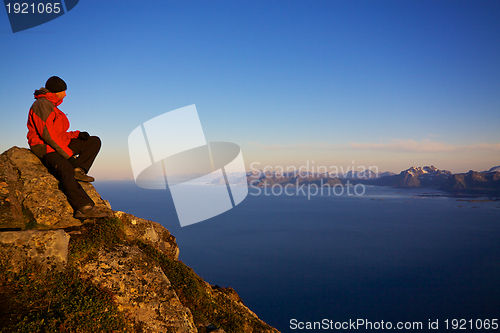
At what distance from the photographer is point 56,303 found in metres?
4.61

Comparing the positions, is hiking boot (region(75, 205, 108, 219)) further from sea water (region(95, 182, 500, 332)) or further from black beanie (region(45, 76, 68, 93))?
sea water (region(95, 182, 500, 332))

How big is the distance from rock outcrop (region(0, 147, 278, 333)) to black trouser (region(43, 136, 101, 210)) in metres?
0.30

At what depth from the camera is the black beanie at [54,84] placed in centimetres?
712

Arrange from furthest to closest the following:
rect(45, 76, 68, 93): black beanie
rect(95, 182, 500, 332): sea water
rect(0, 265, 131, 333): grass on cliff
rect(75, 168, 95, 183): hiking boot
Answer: rect(95, 182, 500, 332): sea water < rect(75, 168, 95, 183): hiking boot < rect(45, 76, 68, 93): black beanie < rect(0, 265, 131, 333): grass on cliff

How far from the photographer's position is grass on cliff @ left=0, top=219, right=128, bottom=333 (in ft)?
13.4

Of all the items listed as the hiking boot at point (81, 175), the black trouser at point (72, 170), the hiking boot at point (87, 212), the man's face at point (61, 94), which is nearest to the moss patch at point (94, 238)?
the hiking boot at point (87, 212)

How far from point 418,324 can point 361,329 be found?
16706mm

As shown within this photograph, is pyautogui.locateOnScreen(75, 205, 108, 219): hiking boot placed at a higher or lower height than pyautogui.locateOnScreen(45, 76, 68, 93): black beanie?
lower

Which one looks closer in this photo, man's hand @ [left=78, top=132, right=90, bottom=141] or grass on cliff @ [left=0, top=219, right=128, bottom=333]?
grass on cliff @ [left=0, top=219, right=128, bottom=333]

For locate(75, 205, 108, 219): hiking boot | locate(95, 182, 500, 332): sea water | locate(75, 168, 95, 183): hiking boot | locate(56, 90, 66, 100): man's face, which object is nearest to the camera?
locate(75, 205, 108, 219): hiking boot

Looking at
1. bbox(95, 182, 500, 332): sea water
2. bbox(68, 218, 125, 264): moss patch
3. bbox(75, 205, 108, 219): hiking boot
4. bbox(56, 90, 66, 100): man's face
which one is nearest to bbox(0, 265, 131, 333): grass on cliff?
bbox(68, 218, 125, 264): moss patch

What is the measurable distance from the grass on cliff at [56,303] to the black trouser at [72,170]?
1591 mm

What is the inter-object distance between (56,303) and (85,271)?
919mm

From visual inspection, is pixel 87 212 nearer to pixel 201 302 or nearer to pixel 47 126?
pixel 47 126
